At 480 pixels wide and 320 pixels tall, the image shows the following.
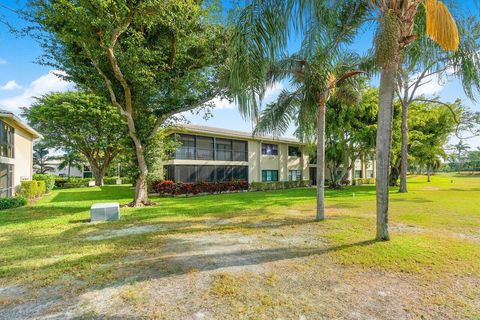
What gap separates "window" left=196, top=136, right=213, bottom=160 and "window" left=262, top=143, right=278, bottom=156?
6.61 m

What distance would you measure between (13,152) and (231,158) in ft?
52.1

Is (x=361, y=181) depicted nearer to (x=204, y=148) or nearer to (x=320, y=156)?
(x=204, y=148)

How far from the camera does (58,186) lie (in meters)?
32.1

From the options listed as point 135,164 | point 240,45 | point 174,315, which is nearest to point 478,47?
point 240,45

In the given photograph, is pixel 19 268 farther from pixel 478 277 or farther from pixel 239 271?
pixel 478 277

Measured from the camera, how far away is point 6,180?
15531 millimetres

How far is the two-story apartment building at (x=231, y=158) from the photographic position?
21.3 meters

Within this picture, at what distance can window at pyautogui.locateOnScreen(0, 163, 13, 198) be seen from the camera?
1484 centimetres

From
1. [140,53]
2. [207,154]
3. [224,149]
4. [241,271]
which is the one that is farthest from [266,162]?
[241,271]

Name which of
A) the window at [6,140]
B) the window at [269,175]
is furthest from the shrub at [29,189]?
the window at [269,175]

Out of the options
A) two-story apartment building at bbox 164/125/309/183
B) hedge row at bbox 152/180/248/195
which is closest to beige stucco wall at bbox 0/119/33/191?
hedge row at bbox 152/180/248/195

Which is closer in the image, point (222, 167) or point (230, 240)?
point (230, 240)

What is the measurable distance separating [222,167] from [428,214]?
16.2m

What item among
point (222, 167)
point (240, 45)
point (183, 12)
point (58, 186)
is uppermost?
point (183, 12)
